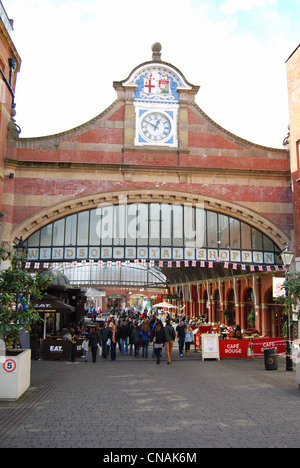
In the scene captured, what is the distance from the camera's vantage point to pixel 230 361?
17.5 metres

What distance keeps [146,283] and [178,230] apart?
3185cm

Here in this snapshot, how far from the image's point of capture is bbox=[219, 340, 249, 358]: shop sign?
59.8 ft

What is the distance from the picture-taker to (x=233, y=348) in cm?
1834

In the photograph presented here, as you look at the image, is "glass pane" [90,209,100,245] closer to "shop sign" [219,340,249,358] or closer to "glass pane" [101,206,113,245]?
"glass pane" [101,206,113,245]

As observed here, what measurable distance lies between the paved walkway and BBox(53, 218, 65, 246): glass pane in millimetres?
7025

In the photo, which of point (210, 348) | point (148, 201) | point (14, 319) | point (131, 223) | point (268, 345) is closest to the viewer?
point (14, 319)

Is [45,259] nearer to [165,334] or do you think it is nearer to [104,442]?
[165,334]

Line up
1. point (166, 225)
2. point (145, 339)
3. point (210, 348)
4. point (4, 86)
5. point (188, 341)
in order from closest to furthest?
point (210, 348)
point (145, 339)
point (188, 341)
point (4, 86)
point (166, 225)

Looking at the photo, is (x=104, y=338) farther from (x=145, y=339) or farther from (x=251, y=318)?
(x=251, y=318)

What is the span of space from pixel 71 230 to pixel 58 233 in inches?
26.3

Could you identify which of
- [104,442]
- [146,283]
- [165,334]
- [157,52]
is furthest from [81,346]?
[146,283]

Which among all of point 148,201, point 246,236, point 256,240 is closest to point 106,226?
point 148,201

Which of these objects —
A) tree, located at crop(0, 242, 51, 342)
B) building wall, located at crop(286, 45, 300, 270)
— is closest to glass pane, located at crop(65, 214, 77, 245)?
tree, located at crop(0, 242, 51, 342)

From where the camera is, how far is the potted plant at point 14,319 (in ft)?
31.8
